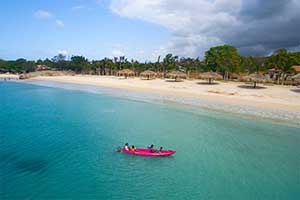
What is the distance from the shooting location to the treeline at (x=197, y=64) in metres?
35.8

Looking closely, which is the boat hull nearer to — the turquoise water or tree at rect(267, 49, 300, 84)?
the turquoise water

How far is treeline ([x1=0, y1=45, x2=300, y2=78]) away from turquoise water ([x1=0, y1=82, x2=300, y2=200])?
84.6 feet

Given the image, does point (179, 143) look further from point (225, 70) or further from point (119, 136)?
point (225, 70)

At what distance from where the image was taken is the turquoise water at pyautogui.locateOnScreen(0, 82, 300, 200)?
716 centimetres

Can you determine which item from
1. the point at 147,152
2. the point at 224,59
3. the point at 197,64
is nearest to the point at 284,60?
the point at 224,59

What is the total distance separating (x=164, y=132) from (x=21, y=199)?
8768mm

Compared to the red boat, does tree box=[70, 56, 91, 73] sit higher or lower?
higher

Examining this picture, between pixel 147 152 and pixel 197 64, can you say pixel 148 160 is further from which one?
pixel 197 64

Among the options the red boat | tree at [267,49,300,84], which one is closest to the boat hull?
the red boat

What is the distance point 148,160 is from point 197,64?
52.8m

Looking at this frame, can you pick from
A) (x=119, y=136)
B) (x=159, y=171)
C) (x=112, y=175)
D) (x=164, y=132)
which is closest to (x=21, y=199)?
(x=112, y=175)

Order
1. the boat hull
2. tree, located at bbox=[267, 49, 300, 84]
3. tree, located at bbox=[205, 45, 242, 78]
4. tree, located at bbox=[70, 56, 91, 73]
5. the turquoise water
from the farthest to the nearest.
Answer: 1. tree, located at bbox=[70, 56, 91, 73]
2. tree, located at bbox=[205, 45, 242, 78]
3. tree, located at bbox=[267, 49, 300, 84]
4. the boat hull
5. the turquoise water

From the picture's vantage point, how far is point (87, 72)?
7938 cm

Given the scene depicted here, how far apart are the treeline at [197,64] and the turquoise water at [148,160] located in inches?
1015
